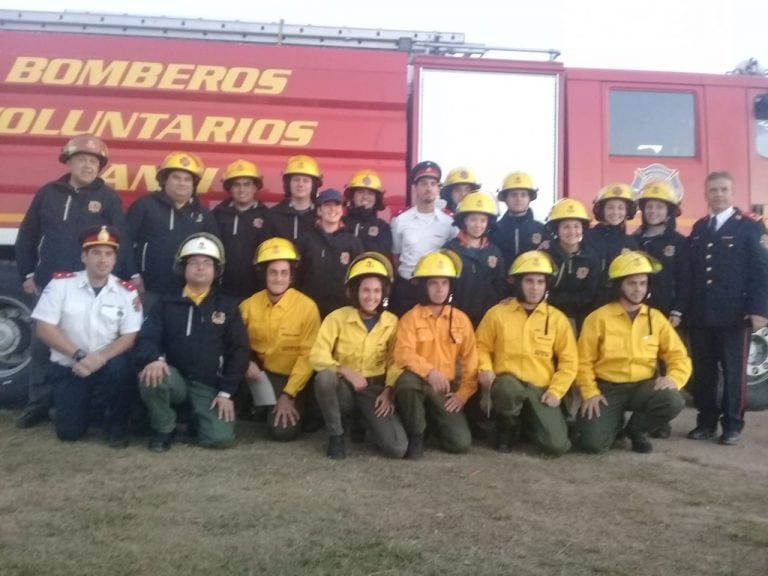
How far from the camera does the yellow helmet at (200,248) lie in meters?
4.83

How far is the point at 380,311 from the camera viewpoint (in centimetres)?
503

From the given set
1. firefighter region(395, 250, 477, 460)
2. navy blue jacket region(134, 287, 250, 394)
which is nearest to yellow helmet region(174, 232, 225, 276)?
navy blue jacket region(134, 287, 250, 394)

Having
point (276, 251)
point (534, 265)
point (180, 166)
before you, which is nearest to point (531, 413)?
point (534, 265)

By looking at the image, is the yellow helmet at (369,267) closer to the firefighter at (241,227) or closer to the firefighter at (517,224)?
the firefighter at (241,227)

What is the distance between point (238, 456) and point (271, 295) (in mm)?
1151

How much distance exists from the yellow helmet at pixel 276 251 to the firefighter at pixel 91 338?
35.2 inches

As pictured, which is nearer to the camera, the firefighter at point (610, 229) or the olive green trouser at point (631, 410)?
the olive green trouser at point (631, 410)

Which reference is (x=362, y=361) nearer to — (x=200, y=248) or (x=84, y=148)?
(x=200, y=248)

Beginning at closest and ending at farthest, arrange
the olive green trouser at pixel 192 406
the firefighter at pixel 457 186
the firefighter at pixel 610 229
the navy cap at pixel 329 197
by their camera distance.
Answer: the olive green trouser at pixel 192 406 < the navy cap at pixel 329 197 < the firefighter at pixel 610 229 < the firefighter at pixel 457 186

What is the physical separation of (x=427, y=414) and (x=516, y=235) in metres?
1.56

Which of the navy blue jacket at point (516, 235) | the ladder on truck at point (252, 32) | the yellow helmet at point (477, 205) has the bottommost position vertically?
the navy blue jacket at point (516, 235)

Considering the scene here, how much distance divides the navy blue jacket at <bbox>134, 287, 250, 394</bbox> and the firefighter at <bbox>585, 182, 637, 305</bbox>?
8.41 ft

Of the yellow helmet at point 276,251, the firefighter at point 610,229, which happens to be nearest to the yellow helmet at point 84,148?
the yellow helmet at point 276,251

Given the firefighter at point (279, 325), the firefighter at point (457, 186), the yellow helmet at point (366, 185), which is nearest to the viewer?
the firefighter at point (279, 325)
